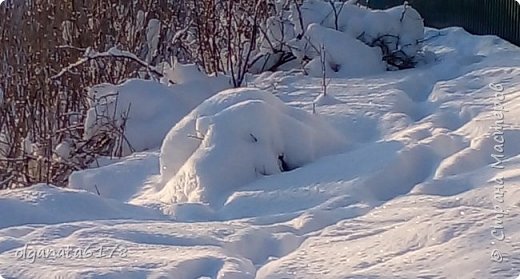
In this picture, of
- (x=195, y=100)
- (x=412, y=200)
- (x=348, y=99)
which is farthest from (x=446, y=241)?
(x=195, y=100)

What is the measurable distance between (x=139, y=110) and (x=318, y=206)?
315 cm

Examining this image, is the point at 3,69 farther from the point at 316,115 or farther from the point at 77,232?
the point at 77,232

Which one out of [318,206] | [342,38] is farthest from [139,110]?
[318,206]

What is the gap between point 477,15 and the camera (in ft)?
35.4

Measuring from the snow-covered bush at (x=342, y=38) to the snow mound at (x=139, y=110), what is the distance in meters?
1.56

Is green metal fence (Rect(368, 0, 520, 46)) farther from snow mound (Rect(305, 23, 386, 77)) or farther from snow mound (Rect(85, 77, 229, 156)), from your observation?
snow mound (Rect(85, 77, 229, 156))

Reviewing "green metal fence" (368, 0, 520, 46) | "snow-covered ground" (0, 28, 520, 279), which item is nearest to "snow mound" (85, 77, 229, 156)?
"snow-covered ground" (0, 28, 520, 279)

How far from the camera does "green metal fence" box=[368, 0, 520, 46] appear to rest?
939cm

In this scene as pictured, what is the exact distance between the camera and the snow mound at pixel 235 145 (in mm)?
4973

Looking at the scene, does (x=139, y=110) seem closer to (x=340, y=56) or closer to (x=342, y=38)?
(x=340, y=56)

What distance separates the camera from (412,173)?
15.3ft

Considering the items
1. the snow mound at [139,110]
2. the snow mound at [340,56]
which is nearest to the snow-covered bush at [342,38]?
the snow mound at [340,56]

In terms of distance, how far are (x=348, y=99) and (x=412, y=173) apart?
91.5 inches

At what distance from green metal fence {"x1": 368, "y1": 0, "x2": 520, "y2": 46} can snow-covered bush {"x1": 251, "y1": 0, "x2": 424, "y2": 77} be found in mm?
1088
